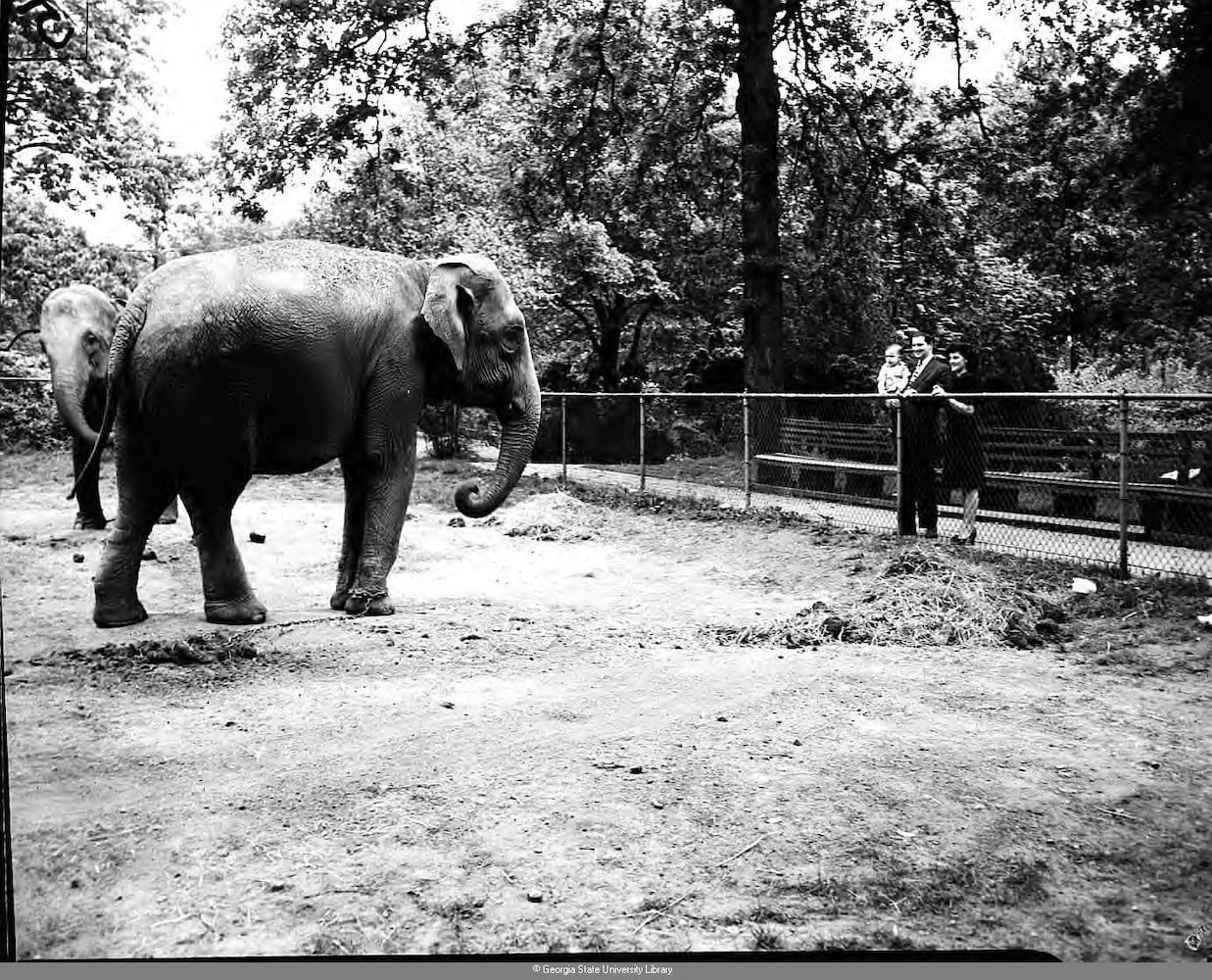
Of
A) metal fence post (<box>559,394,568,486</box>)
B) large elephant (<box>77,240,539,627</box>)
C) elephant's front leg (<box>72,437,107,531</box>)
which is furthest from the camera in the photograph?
metal fence post (<box>559,394,568,486</box>)

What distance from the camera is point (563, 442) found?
Result: 10.6m

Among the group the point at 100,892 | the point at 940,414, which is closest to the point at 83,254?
the point at 100,892

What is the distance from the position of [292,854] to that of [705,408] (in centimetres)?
963

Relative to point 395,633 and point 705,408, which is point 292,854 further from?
point 705,408

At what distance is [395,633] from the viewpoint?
431 cm

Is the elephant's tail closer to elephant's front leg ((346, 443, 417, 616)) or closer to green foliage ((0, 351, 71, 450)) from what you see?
green foliage ((0, 351, 71, 450))

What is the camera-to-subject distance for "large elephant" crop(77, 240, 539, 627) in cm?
400

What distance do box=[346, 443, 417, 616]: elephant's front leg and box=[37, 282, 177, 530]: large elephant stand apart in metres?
1.18

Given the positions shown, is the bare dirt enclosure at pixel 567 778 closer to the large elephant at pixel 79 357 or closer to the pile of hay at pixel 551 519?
the large elephant at pixel 79 357

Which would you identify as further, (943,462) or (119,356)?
(943,462)

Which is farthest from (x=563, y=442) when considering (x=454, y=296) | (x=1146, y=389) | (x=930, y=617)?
(x=930, y=617)

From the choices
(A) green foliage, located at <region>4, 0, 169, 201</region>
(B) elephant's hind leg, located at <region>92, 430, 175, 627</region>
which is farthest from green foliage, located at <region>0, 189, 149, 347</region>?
(B) elephant's hind leg, located at <region>92, 430, 175, 627</region>

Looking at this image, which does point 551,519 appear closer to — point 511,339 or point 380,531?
point 511,339

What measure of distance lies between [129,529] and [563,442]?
22.3 feet
